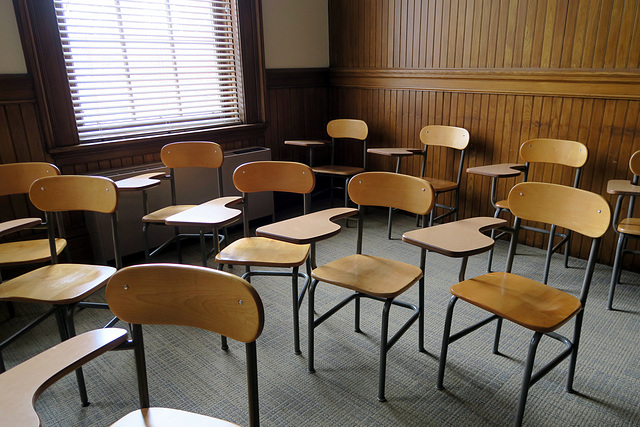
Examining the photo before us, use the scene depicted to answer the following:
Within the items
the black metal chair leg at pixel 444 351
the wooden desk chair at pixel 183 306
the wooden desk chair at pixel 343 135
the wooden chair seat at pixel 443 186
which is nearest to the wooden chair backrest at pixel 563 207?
the black metal chair leg at pixel 444 351

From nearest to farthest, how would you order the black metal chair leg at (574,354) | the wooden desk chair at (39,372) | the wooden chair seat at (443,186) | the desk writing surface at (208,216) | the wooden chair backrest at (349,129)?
1. the wooden desk chair at (39,372)
2. the black metal chair leg at (574,354)
3. the desk writing surface at (208,216)
4. the wooden chair seat at (443,186)
5. the wooden chair backrest at (349,129)

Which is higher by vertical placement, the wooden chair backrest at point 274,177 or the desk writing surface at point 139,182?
Answer: the wooden chair backrest at point 274,177

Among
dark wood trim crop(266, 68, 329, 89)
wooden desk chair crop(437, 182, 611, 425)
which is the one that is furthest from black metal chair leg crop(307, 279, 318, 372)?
dark wood trim crop(266, 68, 329, 89)

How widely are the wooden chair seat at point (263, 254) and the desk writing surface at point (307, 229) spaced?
0.57ft

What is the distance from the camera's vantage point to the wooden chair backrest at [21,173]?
105 inches

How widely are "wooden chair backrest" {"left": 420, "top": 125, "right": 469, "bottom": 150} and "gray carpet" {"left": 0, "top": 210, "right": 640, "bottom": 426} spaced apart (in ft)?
4.70

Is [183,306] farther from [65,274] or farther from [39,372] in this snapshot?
[65,274]

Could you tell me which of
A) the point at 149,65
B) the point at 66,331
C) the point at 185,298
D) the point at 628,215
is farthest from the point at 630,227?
the point at 149,65

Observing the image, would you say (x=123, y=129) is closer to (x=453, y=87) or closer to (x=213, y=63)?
(x=213, y=63)

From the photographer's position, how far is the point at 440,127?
12.6 ft

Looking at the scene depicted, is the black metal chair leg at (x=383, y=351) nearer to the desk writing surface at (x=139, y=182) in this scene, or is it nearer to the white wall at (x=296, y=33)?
the desk writing surface at (x=139, y=182)

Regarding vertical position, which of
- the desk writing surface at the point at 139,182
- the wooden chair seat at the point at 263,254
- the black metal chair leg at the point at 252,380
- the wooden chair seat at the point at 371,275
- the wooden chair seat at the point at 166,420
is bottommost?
the wooden chair seat at the point at 371,275

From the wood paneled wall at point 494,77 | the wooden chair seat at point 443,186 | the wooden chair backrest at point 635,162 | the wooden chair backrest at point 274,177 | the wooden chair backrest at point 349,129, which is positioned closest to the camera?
the wooden chair backrest at point 274,177

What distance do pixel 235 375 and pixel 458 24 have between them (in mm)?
3129
